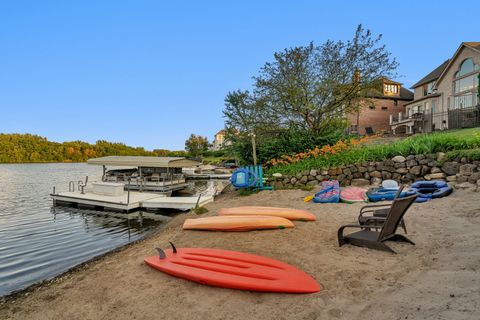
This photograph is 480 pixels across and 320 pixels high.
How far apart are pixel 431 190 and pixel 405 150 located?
2712 millimetres

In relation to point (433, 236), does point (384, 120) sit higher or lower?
higher

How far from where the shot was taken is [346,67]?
44.7 ft

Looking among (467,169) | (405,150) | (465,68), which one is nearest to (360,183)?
(405,150)

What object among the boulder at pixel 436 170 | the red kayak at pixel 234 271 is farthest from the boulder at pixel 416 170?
the red kayak at pixel 234 271

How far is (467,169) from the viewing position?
8.47 meters

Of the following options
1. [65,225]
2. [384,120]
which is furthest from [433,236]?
[384,120]

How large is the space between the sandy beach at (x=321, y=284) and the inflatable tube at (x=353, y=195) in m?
2.70

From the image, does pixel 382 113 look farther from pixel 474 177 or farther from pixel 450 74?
pixel 474 177

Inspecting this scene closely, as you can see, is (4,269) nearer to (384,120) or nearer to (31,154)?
(384,120)

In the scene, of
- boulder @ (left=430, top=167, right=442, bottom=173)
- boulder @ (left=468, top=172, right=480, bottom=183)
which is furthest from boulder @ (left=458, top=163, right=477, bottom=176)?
boulder @ (left=430, top=167, right=442, bottom=173)

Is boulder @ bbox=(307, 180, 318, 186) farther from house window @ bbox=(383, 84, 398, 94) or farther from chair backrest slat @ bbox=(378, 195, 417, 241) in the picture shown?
house window @ bbox=(383, 84, 398, 94)

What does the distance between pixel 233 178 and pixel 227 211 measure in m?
4.30

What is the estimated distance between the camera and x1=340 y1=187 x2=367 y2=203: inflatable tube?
8711 millimetres

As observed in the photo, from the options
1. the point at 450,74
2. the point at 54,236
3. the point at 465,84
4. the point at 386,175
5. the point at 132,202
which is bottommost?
the point at 54,236
